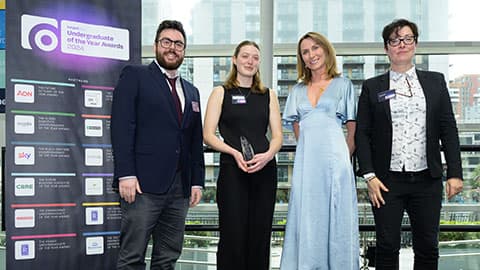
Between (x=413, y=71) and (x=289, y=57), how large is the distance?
220cm

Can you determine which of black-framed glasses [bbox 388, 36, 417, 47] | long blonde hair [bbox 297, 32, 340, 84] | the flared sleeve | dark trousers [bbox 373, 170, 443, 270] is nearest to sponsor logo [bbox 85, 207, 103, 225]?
long blonde hair [bbox 297, 32, 340, 84]

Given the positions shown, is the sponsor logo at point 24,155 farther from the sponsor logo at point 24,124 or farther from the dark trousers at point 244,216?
the dark trousers at point 244,216

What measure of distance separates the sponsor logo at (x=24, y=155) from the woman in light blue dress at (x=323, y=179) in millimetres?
1613

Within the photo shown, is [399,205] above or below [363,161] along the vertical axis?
below

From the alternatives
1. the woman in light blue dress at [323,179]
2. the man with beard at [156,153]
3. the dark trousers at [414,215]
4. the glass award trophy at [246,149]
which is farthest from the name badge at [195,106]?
the dark trousers at [414,215]

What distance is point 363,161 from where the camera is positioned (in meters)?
2.85

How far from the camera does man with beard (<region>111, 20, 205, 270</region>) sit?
2752mm

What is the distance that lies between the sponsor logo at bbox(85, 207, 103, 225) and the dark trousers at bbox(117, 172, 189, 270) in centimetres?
58

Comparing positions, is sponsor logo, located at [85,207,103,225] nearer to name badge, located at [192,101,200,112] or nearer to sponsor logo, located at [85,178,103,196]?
sponsor logo, located at [85,178,103,196]

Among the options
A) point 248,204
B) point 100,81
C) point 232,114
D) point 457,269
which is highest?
point 100,81

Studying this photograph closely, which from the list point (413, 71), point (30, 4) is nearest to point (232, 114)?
point (413, 71)

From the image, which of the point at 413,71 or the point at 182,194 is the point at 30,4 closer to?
the point at 182,194

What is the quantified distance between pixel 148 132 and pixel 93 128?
725mm

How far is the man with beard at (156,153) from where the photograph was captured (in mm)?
2752
